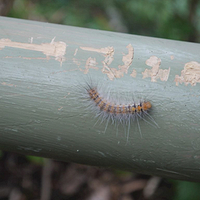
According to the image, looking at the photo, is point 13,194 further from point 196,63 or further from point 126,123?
point 196,63

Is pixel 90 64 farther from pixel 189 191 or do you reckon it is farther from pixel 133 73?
pixel 189 191

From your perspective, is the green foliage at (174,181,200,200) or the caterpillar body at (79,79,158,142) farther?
the green foliage at (174,181,200,200)

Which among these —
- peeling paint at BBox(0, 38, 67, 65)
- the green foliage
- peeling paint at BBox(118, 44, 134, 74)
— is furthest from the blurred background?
peeling paint at BBox(118, 44, 134, 74)

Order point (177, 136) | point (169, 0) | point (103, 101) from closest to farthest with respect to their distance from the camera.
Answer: point (177, 136) → point (103, 101) → point (169, 0)

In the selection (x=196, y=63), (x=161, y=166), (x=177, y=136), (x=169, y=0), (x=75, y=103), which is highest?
(x=169, y=0)

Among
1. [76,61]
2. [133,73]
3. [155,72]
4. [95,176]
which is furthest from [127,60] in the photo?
[95,176]

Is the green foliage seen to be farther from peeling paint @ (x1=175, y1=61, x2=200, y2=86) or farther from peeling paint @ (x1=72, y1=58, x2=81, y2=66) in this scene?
peeling paint @ (x1=72, y1=58, x2=81, y2=66)

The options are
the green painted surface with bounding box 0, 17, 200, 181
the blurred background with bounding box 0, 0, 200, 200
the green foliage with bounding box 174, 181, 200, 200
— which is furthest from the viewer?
the blurred background with bounding box 0, 0, 200, 200

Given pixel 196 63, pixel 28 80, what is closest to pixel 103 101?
pixel 28 80
